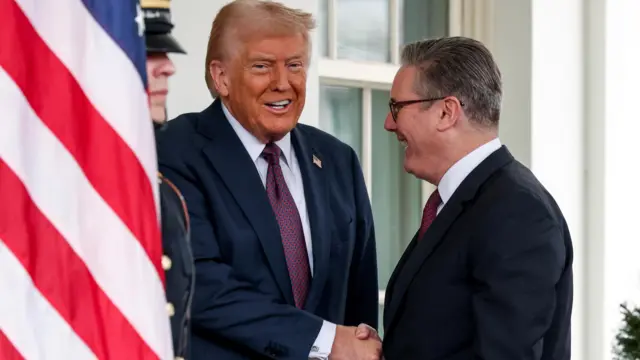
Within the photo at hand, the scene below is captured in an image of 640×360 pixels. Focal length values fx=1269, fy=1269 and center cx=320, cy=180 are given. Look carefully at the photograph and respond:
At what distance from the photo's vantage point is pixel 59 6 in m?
1.89

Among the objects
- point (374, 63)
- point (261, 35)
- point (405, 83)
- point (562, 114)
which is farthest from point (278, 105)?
point (562, 114)

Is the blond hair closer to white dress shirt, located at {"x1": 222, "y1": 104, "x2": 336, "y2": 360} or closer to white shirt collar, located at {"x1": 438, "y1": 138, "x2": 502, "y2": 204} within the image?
white dress shirt, located at {"x1": 222, "y1": 104, "x2": 336, "y2": 360}

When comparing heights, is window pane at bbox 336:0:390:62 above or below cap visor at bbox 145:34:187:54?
above

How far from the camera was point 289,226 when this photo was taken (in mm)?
3053

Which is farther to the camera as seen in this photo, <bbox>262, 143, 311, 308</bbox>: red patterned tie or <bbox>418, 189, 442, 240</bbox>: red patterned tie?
<bbox>262, 143, 311, 308</bbox>: red patterned tie

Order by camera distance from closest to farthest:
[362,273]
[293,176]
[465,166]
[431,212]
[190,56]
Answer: [465,166], [431,212], [293,176], [362,273], [190,56]

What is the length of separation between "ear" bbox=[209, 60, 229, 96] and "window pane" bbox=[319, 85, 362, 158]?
161 cm

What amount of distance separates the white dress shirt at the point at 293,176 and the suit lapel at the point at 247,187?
2 centimetres

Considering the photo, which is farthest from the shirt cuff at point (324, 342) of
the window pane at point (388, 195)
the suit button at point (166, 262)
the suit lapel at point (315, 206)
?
the window pane at point (388, 195)

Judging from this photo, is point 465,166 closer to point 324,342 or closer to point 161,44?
point 324,342

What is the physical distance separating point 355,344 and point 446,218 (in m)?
0.45

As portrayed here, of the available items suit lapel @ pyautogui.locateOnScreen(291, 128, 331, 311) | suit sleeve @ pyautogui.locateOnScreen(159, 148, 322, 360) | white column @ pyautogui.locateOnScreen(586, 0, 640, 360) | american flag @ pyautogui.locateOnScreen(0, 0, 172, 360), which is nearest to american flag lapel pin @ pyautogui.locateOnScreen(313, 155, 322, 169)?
suit lapel @ pyautogui.locateOnScreen(291, 128, 331, 311)

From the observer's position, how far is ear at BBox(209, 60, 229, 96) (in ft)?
9.95

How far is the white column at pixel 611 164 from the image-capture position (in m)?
5.25
